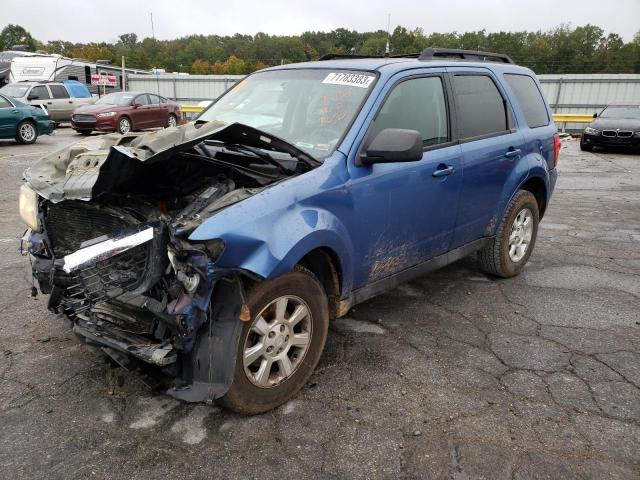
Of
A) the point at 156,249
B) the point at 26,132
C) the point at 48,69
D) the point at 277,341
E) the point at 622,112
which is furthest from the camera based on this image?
the point at 48,69

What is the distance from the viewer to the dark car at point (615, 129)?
49.0 ft

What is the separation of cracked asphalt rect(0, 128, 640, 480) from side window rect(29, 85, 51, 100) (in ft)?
54.1

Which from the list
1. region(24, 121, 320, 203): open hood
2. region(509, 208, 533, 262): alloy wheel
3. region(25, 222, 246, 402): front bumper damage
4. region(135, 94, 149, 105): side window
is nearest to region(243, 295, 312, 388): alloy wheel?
region(25, 222, 246, 402): front bumper damage

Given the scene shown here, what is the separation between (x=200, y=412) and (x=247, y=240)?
1.07 metres

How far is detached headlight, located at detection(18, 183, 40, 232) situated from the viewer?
3.11 meters

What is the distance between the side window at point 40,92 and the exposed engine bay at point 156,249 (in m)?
18.2

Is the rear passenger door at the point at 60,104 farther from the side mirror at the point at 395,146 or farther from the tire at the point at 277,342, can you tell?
the tire at the point at 277,342

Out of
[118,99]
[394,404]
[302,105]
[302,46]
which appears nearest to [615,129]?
[302,105]

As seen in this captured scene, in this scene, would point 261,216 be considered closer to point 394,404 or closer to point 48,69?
point 394,404

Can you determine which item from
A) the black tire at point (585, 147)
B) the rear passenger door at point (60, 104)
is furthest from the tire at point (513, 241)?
the rear passenger door at point (60, 104)

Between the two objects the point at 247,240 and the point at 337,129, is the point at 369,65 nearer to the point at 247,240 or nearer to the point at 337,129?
the point at 337,129

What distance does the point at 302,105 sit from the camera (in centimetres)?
362

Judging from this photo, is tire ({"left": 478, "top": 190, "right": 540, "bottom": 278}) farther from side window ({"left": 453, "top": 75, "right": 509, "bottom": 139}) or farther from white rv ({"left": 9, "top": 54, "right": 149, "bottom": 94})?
white rv ({"left": 9, "top": 54, "right": 149, "bottom": 94})

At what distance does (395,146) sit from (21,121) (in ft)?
47.1
